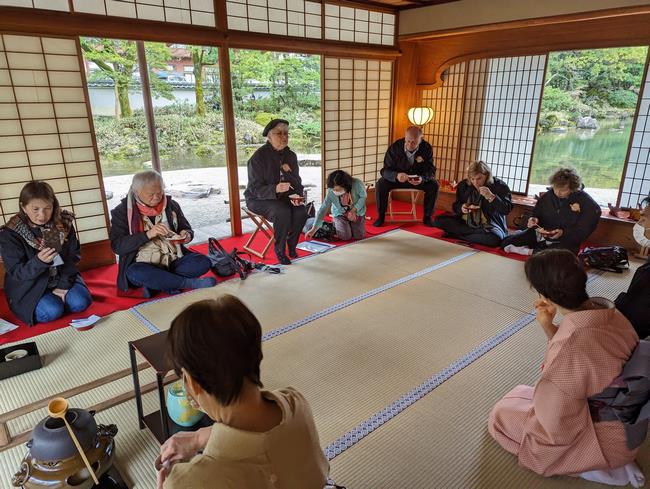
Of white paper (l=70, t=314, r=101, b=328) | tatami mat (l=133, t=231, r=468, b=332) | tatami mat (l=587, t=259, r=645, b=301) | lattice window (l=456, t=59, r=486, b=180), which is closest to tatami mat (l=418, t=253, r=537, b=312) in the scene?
tatami mat (l=133, t=231, r=468, b=332)

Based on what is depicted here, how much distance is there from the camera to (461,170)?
6.22 meters

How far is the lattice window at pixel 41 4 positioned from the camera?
10.5ft

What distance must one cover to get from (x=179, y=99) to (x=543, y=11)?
804cm

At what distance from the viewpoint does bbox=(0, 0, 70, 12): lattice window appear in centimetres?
319

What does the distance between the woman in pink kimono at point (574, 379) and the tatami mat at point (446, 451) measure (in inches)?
4.5

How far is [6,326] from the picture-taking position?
3.02 meters

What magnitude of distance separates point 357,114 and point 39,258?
4.26m

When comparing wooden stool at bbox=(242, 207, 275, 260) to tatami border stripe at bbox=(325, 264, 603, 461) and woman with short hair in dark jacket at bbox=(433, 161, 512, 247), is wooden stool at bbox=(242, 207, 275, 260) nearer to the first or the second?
woman with short hair in dark jacket at bbox=(433, 161, 512, 247)

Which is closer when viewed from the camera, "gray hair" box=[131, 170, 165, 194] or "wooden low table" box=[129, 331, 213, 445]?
"wooden low table" box=[129, 331, 213, 445]

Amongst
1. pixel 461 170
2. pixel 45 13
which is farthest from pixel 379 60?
pixel 45 13

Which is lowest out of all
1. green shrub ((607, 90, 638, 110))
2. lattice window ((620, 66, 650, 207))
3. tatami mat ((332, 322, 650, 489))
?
tatami mat ((332, 322, 650, 489))

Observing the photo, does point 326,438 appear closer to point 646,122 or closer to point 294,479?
point 294,479

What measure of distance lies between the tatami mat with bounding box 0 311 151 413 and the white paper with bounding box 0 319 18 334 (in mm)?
300

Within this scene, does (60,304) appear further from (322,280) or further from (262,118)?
(262,118)
